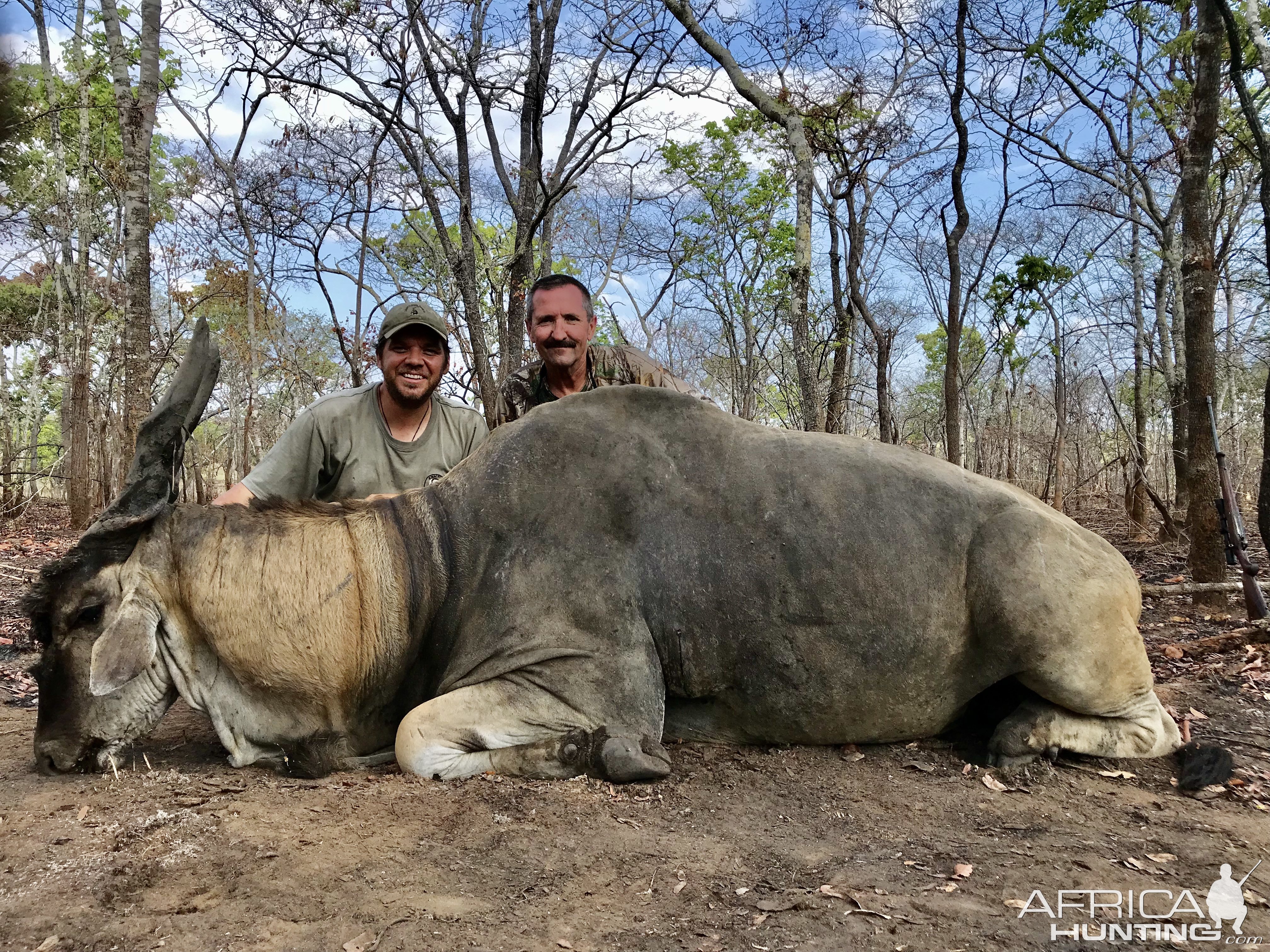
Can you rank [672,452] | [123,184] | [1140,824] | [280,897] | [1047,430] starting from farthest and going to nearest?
[1047,430] < [123,184] < [672,452] < [1140,824] < [280,897]

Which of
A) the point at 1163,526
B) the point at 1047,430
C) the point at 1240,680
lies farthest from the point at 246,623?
the point at 1047,430

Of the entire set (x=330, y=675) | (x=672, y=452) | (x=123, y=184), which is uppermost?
(x=123, y=184)

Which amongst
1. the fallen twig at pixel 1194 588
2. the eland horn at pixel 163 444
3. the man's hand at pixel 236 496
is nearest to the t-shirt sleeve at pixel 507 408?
the man's hand at pixel 236 496

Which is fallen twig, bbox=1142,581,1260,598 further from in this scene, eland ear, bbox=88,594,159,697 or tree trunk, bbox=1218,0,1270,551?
eland ear, bbox=88,594,159,697

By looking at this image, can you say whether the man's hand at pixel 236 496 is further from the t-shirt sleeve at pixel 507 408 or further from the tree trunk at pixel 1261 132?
the tree trunk at pixel 1261 132

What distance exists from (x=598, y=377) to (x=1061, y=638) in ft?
12.8

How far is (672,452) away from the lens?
4.32 m

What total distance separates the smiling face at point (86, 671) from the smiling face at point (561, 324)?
311cm

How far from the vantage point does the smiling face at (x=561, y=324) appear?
20.4ft

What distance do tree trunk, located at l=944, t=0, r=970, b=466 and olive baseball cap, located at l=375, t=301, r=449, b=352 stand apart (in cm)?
840

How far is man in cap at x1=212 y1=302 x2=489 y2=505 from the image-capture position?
5.36 meters

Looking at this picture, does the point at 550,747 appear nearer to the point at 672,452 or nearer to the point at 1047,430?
the point at 672,452

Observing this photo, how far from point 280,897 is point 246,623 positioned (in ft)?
5.08

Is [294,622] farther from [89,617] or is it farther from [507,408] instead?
[507,408]
